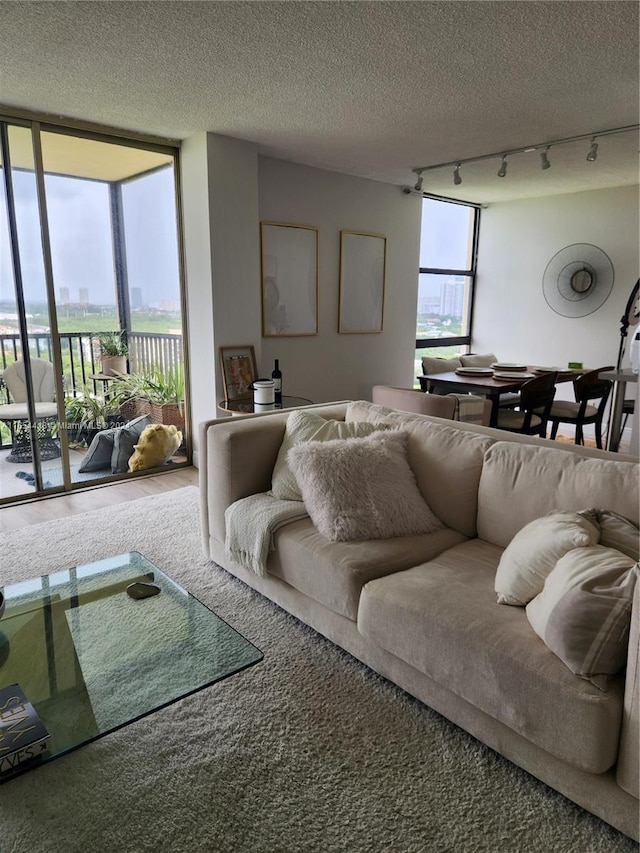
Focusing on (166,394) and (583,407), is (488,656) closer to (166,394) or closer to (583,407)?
(166,394)

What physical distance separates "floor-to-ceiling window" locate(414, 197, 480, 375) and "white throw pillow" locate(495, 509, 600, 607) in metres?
4.68

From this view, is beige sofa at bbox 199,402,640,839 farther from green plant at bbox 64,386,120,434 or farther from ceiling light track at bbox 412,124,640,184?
ceiling light track at bbox 412,124,640,184

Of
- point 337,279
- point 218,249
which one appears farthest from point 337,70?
point 337,279

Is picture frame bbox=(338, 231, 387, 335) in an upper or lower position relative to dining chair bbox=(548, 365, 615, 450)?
upper

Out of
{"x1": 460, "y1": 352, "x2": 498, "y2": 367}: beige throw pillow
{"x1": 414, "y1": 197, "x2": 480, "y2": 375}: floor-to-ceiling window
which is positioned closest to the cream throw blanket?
{"x1": 460, "y1": 352, "x2": 498, "y2": 367}: beige throw pillow

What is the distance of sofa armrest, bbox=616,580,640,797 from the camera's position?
131 centimetres

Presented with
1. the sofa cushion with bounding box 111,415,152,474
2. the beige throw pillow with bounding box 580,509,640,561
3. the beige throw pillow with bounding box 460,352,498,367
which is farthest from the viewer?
the beige throw pillow with bounding box 460,352,498,367

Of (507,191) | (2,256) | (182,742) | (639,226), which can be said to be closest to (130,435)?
A: (2,256)

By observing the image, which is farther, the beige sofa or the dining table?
the dining table

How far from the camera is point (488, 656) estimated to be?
60.5 inches

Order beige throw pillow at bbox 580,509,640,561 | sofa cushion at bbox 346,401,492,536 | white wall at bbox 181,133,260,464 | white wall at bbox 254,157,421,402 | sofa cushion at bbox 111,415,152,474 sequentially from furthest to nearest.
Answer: white wall at bbox 254,157,421,402 → sofa cushion at bbox 111,415,152,474 → white wall at bbox 181,133,260,464 → sofa cushion at bbox 346,401,492,536 → beige throw pillow at bbox 580,509,640,561

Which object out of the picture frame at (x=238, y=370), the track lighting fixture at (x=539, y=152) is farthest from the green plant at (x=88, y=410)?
the track lighting fixture at (x=539, y=152)

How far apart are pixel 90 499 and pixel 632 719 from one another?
341 cm

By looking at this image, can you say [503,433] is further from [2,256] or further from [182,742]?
[2,256]
